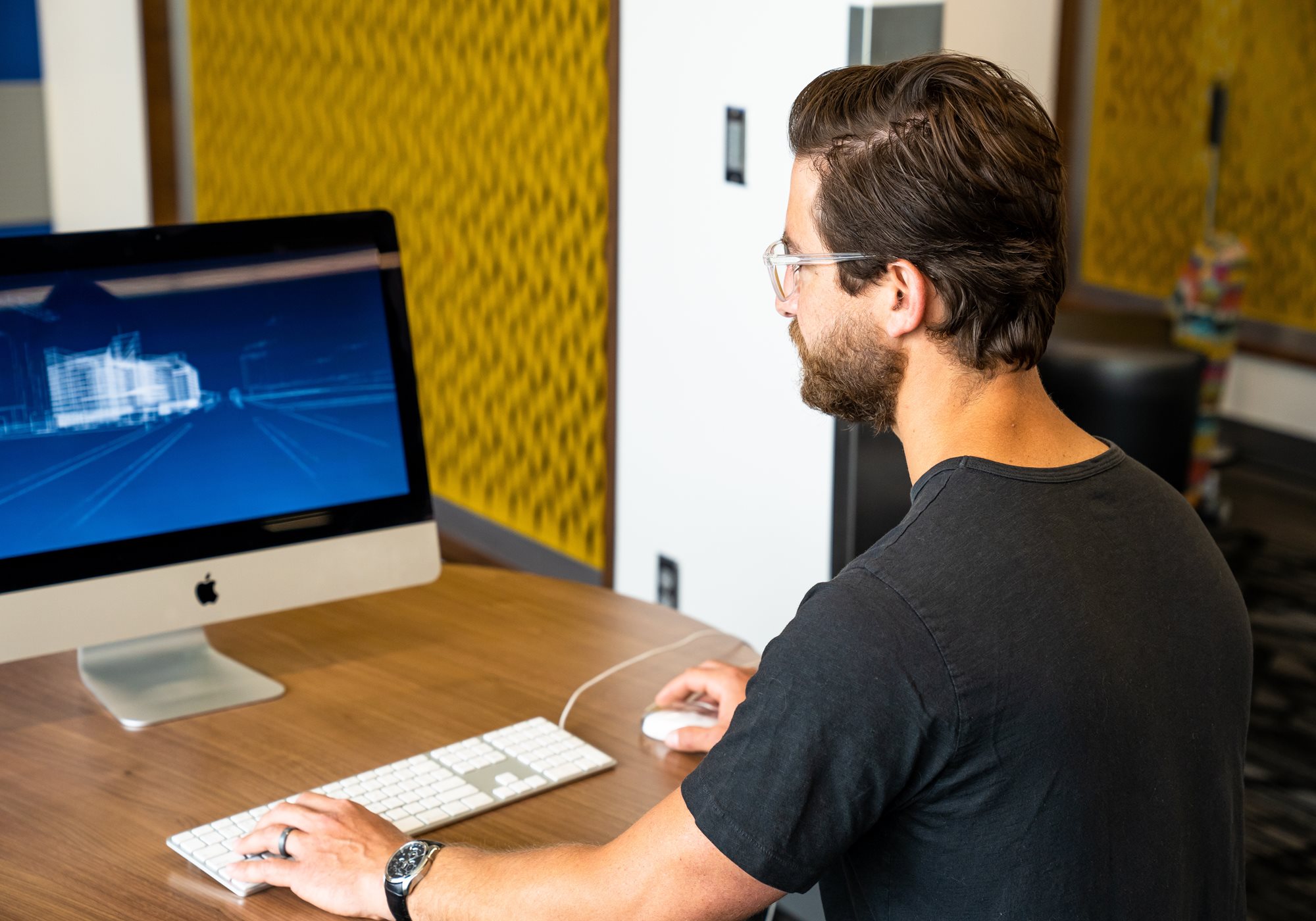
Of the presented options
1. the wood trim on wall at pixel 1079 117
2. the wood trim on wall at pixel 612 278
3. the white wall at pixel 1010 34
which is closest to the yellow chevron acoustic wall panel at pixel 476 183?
the wood trim on wall at pixel 612 278

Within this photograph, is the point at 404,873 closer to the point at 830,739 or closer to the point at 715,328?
the point at 830,739

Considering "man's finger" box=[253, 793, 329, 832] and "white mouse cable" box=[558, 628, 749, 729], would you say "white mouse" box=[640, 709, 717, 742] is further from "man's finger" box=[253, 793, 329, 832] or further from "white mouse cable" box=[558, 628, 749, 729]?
"man's finger" box=[253, 793, 329, 832]

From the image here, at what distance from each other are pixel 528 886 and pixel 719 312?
6.12 ft

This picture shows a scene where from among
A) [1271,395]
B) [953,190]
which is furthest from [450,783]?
[1271,395]

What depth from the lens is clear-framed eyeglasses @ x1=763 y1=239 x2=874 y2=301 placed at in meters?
1.13

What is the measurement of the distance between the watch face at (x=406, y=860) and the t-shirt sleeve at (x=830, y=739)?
0.27 metres

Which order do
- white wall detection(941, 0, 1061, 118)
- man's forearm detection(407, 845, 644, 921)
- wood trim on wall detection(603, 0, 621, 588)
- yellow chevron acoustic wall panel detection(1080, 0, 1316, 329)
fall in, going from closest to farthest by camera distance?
man's forearm detection(407, 845, 644, 921) → white wall detection(941, 0, 1061, 118) → wood trim on wall detection(603, 0, 621, 588) → yellow chevron acoustic wall panel detection(1080, 0, 1316, 329)

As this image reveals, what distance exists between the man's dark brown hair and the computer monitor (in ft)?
2.10

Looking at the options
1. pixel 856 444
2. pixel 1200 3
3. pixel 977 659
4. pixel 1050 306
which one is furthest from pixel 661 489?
pixel 1200 3

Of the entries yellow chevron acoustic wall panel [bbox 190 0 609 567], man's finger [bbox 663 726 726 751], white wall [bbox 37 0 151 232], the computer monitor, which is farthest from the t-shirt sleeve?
white wall [bbox 37 0 151 232]

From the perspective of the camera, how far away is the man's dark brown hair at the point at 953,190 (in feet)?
3.54

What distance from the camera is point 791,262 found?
1.19 metres

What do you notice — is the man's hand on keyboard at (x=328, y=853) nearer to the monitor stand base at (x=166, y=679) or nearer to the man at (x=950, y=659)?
the man at (x=950, y=659)

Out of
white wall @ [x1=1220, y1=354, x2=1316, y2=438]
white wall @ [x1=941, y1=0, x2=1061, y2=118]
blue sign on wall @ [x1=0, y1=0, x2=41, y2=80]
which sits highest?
blue sign on wall @ [x1=0, y1=0, x2=41, y2=80]
